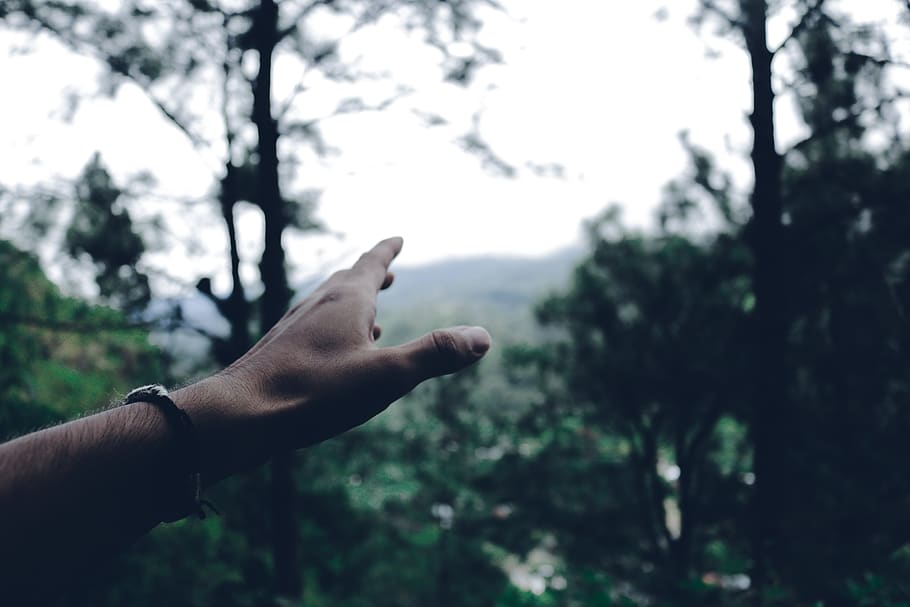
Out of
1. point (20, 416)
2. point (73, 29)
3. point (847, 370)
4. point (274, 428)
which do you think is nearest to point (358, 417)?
point (274, 428)

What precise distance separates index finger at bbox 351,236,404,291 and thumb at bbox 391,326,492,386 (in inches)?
12.5

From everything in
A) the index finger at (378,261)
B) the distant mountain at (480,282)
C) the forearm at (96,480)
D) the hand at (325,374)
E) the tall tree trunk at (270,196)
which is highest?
the distant mountain at (480,282)

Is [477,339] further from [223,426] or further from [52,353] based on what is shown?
[52,353]

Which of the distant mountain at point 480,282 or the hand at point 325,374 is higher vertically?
→ the distant mountain at point 480,282

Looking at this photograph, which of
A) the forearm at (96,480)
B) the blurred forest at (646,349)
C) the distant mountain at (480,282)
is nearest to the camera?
the forearm at (96,480)

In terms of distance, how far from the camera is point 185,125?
492 centimetres

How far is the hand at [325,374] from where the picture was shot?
1301mm

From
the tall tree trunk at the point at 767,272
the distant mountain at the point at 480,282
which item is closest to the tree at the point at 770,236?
the tall tree trunk at the point at 767,272

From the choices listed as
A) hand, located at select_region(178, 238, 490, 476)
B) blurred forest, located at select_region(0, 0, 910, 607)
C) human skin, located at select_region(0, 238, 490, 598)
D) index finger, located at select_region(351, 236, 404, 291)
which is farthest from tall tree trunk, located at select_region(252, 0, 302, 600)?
hand, located at select_region(178, 238, 490, 476)

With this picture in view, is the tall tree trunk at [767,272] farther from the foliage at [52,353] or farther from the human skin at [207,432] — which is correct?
the foliage at [52,353]

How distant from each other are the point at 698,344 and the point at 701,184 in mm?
2664

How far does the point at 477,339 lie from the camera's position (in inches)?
56.6

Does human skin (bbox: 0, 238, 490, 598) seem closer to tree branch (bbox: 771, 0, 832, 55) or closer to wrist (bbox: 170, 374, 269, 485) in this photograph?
wrist (bbox: 170, 374, 269, 485)

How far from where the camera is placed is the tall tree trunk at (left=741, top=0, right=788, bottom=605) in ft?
12.9
